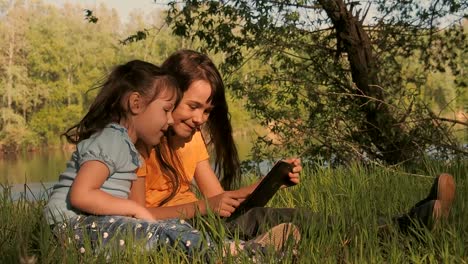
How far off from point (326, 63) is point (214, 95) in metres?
4.20

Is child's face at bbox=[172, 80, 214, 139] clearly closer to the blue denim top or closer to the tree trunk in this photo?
the blue denim top

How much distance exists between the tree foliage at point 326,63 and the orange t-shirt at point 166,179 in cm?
313

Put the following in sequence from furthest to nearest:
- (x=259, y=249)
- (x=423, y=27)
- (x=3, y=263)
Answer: (x=423, y=27) → (x=259, y=249) → (x=3, y=263)

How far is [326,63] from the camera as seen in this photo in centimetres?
780

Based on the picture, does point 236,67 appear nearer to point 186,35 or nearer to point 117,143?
point 186,35

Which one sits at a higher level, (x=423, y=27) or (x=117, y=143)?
(x=423, y=27)

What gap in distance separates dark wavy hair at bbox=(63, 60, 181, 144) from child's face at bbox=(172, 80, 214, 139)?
0.74 feet

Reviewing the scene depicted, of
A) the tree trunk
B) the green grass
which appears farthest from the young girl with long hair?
the tree trunk

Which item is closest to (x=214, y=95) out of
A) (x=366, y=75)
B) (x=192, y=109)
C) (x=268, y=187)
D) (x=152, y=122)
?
(x=192, y=109)

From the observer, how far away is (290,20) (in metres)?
7.14

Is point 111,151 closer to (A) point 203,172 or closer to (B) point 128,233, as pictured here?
(B) point 128,233

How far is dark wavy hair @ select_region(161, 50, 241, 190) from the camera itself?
12.3ft

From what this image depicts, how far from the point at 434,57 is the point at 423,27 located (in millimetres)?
497

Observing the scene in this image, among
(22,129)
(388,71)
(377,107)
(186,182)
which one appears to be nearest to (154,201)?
(186,182)
